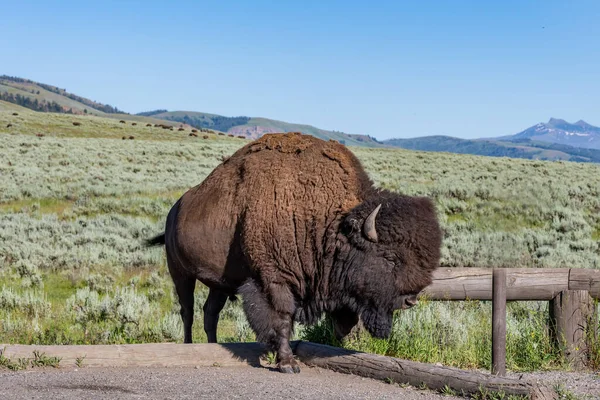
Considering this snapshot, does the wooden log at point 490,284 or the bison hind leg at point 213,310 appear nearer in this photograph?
the wooden log at point 490,284

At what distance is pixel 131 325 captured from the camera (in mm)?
8609

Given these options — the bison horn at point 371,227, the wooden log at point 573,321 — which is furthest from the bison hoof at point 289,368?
the wooden log at point 573,321

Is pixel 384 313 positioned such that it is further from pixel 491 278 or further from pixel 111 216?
pixel 111 216

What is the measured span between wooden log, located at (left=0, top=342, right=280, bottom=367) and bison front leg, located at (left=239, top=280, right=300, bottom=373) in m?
0.31

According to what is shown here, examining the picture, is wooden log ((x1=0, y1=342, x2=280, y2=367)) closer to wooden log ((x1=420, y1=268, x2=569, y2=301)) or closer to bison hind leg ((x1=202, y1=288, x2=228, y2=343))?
bison hind leg ((x1=202, y1=288, x2=228, y2=343))

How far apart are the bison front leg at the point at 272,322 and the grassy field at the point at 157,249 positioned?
42.1 inches

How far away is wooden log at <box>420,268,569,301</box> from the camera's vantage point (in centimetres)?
679

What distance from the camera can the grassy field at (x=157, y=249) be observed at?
7336mm

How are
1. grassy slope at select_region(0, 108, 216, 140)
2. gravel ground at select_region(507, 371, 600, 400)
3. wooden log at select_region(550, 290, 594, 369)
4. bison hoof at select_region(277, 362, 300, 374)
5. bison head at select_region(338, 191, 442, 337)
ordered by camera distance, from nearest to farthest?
1. gravel ground at select_region(507, 371, 600, 400)
2. bison head at select_region(338, 191, 442, 337)
3. bison hoof at select_region(277, 362, 300, 374)
4. wooden log at select_region(550, 290, 594, 369)
5. grassy slope at select_region(0, 108, 216, 140)

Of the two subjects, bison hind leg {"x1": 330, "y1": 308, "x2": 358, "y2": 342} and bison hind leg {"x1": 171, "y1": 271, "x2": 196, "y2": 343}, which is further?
bison hind leg {"x1": 171, "y1": 271, "x2": 196, "y2": 343}

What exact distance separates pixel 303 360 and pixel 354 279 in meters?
1.06

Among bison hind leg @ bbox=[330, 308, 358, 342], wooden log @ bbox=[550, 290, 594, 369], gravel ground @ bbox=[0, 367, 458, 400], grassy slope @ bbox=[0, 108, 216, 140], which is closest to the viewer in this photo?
gravel ground @ bbox=[0, 367, 458, 400]

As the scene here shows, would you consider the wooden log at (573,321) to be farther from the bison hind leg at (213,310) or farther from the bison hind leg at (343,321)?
the bison hind leg at (213,310)

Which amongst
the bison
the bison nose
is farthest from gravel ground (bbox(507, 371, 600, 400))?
the bison
